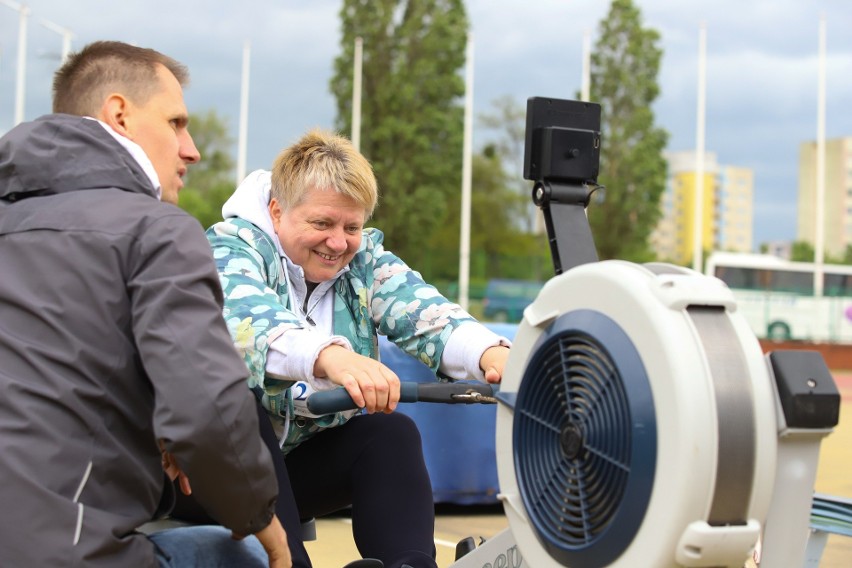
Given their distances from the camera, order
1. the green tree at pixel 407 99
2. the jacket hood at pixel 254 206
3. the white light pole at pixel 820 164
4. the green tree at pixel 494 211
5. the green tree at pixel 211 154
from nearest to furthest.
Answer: the jacket hood at pixel 254 206
the white light pole at pixel 820 164
the green tree at pixel 407 99
the green tree at pixel 494 211
the green tree at pixel 211 154

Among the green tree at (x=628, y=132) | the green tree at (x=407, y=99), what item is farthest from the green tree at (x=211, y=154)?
the green tree at (x=628, y=132)

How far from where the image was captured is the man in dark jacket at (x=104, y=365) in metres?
1.63

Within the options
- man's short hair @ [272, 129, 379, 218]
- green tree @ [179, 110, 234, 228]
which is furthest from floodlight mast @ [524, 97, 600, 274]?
green tree @ [179, 110, 234, 228]

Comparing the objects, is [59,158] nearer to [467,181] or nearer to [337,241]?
[337,241]

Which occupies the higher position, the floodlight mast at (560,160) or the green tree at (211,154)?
the green tree at (211,154)

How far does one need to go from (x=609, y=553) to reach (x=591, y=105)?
0.92 meters

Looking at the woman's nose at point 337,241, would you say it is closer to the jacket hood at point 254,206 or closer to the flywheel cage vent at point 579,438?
the jacket hood at point 254,206

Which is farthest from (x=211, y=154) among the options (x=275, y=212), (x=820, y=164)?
(x=275, y=212)

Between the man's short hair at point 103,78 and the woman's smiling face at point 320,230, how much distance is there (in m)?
0.45

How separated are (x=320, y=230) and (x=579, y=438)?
0.92 m

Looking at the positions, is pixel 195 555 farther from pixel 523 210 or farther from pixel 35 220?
pixel 523 210

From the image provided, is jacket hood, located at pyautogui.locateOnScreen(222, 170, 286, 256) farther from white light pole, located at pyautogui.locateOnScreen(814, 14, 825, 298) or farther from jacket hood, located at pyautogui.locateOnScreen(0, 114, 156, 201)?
white light pole, located at pyautogui.locateOnScreen(814, 14, 825, 298)

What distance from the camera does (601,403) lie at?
5.26ft

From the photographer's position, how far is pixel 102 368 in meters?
1.70
